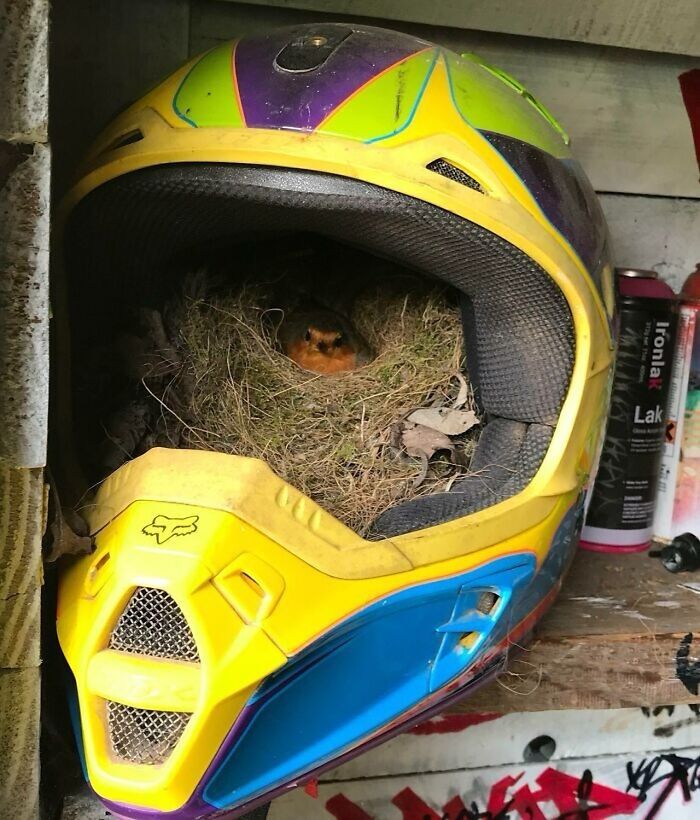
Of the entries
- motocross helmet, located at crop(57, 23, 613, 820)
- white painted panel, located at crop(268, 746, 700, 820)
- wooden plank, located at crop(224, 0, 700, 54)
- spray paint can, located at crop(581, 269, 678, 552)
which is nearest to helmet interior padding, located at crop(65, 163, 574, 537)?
motocross helmet, located at crop(57, 23, 613, 820)

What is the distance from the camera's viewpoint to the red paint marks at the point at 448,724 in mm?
900

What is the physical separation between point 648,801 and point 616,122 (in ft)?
2.98

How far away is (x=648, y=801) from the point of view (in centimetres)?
100

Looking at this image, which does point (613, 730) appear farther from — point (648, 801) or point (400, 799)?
point (400, 799)

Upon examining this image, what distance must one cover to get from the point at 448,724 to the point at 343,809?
0.53ft


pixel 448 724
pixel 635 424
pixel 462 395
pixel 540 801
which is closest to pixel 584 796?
pixel 540 801

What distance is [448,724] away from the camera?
2.98 feet

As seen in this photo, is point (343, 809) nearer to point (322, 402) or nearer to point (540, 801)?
point (540, 801)

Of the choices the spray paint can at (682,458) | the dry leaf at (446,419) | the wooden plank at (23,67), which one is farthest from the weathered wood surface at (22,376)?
the spray paint can at (682,458)

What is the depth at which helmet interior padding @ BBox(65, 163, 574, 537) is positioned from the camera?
22.0 inches

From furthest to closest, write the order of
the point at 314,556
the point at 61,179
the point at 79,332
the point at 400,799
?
1. the point at 400,799
2. the point at 61,179
3. the point at 79,332
4. the point at 314,556

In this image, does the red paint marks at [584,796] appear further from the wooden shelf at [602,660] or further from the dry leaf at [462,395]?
the dry leaf at [462,395]

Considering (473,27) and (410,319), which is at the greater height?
(473,27)

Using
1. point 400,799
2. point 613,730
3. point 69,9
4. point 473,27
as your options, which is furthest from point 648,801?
point 69,9
